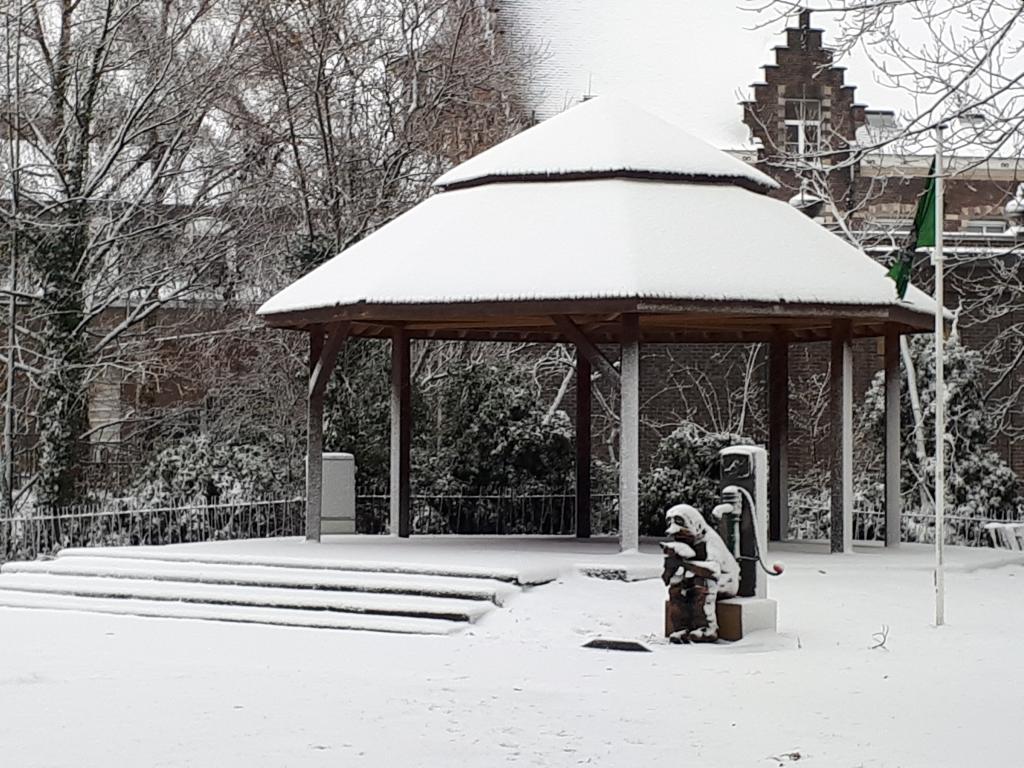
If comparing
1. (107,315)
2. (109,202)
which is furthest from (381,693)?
(107,315)

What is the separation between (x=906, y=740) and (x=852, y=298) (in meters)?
8.80

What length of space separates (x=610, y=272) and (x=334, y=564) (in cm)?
418

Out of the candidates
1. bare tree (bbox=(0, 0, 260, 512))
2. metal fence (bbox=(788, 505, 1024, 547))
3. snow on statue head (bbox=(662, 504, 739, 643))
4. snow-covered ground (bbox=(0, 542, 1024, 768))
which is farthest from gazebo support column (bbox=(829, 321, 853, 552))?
bare tree (bbox=(0, 0, 260, 512))

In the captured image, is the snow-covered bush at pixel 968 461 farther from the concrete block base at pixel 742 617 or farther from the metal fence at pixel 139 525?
the concrete block base at pixel 742 617

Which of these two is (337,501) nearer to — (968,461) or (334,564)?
(334,564)

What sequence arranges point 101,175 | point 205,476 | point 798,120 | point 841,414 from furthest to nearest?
point 798,120 < point 101,175 < point 205,476 < point 841,414

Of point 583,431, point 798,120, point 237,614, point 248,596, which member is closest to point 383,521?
point 583,431

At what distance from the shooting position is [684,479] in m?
22.5

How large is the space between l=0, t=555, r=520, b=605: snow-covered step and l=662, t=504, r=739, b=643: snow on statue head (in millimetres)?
2331

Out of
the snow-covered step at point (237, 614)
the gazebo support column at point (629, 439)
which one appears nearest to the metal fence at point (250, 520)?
the snow-covered step at point (237, 614)

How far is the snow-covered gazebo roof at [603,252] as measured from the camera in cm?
1659

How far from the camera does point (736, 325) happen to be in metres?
20.6

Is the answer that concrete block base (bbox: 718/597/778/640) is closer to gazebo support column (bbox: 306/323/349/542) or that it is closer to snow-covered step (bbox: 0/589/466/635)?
snow-covered step (bbox: 0/589/466/635)

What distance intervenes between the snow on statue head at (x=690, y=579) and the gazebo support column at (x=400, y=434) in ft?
28.5
